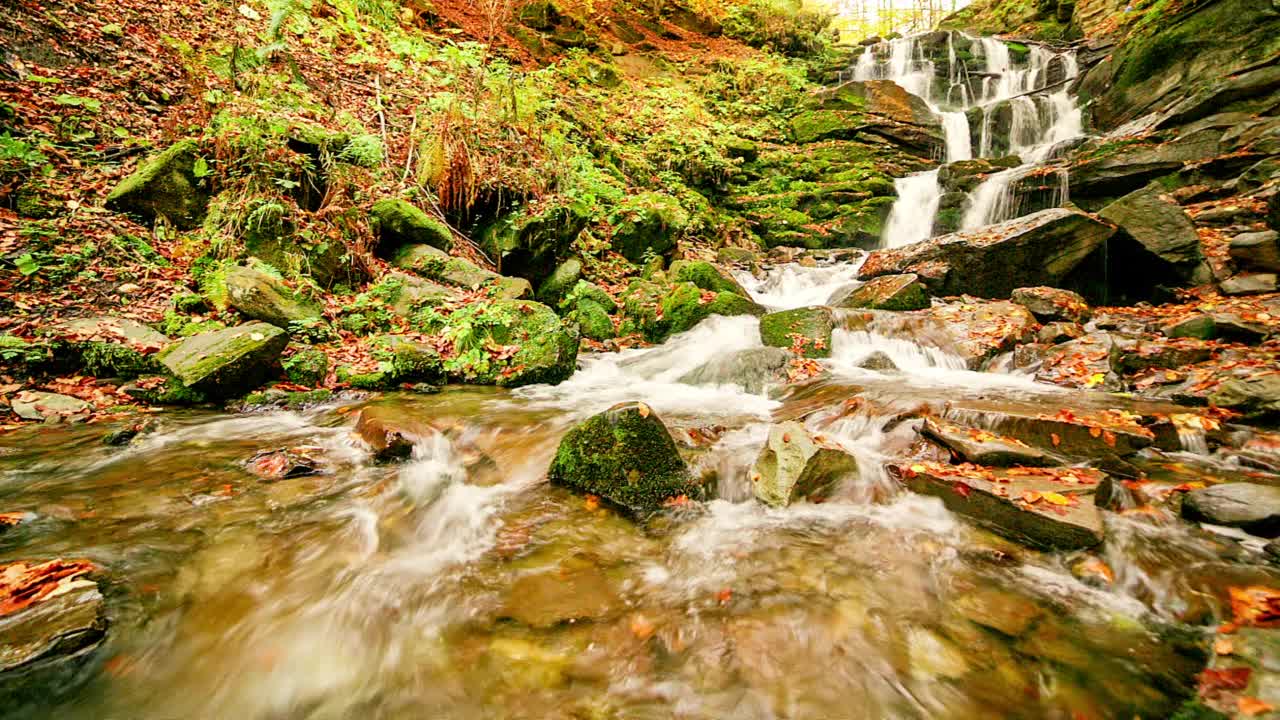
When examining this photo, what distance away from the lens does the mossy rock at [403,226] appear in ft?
23.1

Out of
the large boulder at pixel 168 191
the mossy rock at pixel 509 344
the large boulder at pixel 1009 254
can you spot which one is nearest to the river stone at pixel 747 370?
the mossy rock at pixel 509 344

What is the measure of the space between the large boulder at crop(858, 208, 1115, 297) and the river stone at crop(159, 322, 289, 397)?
971 centimetres

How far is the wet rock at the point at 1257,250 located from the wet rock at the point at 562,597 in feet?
32.0

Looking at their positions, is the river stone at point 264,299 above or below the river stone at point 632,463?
above

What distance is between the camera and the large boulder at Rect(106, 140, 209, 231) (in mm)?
5703

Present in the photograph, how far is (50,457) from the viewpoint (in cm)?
360

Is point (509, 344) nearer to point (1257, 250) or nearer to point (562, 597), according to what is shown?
point (562, 597)

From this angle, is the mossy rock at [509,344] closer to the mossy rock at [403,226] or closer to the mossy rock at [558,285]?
the mossy rock at [558,285]

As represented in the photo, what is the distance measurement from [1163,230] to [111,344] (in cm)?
1335

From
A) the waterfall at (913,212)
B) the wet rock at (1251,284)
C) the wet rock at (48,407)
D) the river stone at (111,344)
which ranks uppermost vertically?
the waterfall at (913,212)

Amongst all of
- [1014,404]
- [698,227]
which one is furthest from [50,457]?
[698,227]

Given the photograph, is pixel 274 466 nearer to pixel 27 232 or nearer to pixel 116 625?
pixel 116 625

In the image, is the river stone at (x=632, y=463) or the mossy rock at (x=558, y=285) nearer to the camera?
the river stone at (x=632, y=463)

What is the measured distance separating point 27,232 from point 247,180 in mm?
2017
